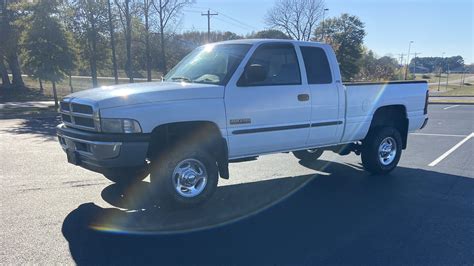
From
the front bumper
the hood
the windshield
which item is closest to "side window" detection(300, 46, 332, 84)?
the windshield

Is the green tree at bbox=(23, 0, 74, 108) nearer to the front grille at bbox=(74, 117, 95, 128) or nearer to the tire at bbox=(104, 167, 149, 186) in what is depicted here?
the tire at bbox=(104, 167, 149, 186)

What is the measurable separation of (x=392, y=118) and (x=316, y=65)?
7.41 ft

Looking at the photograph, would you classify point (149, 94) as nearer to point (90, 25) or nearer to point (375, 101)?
point (375, 101)

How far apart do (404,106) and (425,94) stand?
Answer: 23.4 inches

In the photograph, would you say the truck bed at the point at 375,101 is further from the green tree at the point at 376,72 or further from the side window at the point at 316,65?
the green tree at the point at 376,72

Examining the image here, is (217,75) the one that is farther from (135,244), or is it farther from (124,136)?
(135,244)

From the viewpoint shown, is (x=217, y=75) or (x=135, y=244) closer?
(x=135, y=244)

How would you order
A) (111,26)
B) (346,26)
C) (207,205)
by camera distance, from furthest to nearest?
(346,26), (111,26), (207,205)

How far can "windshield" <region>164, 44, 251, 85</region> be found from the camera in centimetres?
562

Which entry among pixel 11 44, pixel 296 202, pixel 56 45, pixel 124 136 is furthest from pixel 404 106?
pixel 11 44

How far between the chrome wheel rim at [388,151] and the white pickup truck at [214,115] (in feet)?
1.14

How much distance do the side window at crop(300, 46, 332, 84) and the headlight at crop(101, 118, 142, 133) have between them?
2.74 metres

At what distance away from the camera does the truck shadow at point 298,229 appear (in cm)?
397

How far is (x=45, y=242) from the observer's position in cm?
422
